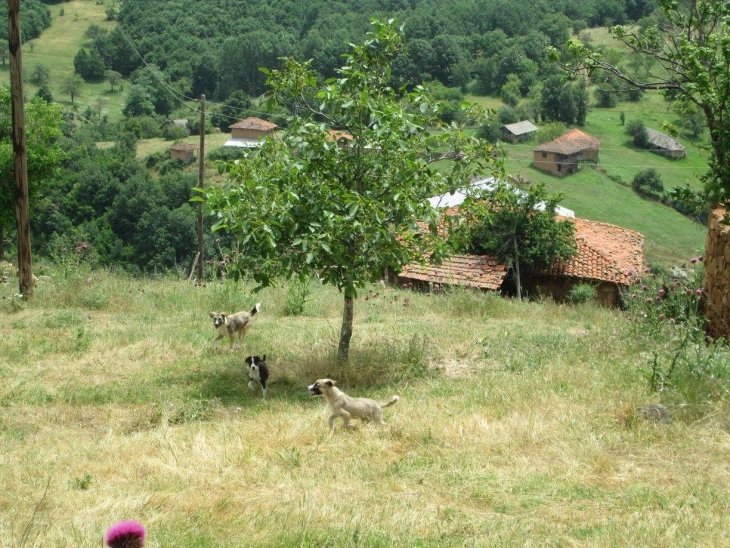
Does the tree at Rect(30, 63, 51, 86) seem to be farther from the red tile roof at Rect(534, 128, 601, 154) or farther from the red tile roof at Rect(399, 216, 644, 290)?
the red tile roof at Rect(399, 216, 644, 290)

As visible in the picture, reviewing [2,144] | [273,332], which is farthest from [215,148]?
[273,332]

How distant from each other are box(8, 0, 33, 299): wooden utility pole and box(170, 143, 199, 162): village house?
4633 cm

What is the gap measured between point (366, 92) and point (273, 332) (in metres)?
4.37

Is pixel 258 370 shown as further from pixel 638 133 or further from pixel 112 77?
pixel 112 77

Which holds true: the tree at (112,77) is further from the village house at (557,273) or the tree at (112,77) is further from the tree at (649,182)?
the village house at (557,273)

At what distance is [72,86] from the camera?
82625mm

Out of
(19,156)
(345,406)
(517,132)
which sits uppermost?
(19,156)

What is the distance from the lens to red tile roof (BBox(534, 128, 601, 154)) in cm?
5875

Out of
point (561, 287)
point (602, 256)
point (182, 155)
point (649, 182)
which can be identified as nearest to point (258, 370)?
point (561, 287)

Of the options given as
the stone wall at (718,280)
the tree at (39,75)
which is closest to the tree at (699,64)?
the stone wall at (718,280)

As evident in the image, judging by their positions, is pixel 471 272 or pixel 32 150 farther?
pixel 32 150

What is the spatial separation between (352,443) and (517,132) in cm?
6275

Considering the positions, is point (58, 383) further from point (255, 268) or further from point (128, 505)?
point (128, 505)

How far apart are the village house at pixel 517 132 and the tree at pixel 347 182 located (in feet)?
190
